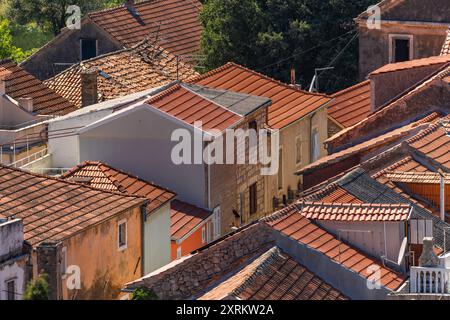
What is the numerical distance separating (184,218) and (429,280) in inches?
456

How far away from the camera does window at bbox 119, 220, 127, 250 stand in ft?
163

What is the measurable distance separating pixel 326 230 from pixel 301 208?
86 centimetres

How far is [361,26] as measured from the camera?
72062mm

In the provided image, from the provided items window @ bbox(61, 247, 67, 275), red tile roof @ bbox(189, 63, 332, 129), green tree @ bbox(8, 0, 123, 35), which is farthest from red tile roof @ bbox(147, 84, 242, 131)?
green tree @ bbox(8, 0, 123, 35)

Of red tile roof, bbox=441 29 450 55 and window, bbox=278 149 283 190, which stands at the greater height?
red tile roof, bbox=441 29 450 55

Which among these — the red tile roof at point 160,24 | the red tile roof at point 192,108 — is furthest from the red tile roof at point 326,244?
the red tile roof at point 160,24

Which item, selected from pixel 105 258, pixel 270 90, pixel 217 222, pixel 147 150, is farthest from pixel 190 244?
pixel 270 90

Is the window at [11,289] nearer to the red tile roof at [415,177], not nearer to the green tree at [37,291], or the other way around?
the green tree at [37,291]

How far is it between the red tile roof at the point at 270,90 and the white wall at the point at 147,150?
775cm

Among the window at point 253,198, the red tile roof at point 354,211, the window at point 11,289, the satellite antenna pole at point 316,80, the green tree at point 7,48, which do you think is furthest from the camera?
the green tree at point 7,48

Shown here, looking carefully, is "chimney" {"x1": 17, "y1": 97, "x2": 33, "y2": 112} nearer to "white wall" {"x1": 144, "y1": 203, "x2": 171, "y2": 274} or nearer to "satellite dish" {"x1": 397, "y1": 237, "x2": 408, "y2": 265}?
"white wall" {"x1": 144, "y1": 203, "x2": 171, "y2": 274}

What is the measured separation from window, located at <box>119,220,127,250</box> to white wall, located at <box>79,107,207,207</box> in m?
7.37

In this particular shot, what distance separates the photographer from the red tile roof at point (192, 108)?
5800 cm

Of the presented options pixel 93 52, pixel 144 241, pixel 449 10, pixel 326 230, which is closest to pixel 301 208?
pixel 326 230
